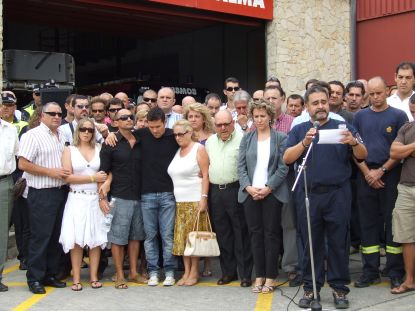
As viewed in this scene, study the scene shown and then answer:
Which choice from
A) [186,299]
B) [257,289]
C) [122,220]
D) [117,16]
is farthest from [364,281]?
[117,16]

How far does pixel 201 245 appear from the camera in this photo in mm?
6867

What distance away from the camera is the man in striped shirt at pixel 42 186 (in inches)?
269

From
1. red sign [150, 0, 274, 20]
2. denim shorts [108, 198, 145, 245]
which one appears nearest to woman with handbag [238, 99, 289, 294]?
denim shorts [108, 198, 145, 245]

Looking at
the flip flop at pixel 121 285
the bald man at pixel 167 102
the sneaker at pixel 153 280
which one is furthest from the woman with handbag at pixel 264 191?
the bald man at pixel 167 102

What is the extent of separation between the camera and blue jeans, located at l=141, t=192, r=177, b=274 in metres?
7.08

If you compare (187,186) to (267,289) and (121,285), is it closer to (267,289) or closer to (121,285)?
(121,285)

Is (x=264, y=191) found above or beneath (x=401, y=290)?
above

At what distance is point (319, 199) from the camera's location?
19.6 ft

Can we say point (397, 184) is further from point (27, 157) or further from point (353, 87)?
point (27, 157)

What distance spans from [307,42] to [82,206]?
8.81m

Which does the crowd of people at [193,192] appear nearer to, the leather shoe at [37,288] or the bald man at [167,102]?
the leather shoe at [37,288]

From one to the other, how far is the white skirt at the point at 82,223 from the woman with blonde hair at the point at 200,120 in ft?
4.50

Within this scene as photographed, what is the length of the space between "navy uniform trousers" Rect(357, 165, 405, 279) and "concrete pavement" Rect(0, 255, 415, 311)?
0.94ft

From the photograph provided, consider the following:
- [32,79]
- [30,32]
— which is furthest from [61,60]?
[30,32]
